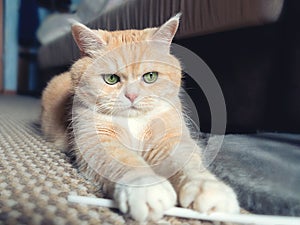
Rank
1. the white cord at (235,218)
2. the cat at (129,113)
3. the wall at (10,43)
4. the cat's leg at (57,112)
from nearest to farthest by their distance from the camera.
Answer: the white cord at (235,218), the cat at (129,113), the cat's leg at (57,112), the wall at (10,43)

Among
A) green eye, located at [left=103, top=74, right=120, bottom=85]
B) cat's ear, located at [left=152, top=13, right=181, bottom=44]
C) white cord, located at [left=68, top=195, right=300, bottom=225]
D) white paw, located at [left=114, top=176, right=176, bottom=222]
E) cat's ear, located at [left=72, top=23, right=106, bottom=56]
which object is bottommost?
white cord, located at [left=68, top=195, right=300, bottom=225]

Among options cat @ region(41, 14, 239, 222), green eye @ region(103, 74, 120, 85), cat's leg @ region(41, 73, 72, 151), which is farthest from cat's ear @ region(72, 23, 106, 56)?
cat's leg @ region(41, 73, 72, 151)

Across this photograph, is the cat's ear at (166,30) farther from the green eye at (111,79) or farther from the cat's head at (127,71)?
the green eye at (111,79)

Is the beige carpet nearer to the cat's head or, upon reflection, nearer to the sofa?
the cat's head

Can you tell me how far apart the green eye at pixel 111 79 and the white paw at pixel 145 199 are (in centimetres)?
41

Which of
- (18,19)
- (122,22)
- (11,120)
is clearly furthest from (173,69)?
(18,19)

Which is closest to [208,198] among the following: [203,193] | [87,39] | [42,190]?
[203,193]

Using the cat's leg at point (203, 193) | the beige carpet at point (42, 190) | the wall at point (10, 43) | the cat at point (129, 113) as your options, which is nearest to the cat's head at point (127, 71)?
the cat at point (129, 113)

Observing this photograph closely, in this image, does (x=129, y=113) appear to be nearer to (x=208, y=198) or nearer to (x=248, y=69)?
(x=208, y=198)

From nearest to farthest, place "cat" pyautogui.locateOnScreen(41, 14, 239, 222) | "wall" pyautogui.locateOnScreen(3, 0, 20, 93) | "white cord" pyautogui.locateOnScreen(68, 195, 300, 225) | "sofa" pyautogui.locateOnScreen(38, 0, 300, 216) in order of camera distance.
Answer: "white cord" pyautogui.locateOnScreen(68, 195, 300, 225) < "cat" pyautogui.locateOnScreen(41, 14, 239, 222) < "sofa" pyautogui.locateOnScreen(38, 0, 300, 216) < "wall" pyautogui.locateOnScreen(3, 0, 20, 93)

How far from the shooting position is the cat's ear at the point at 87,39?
951 millimetres

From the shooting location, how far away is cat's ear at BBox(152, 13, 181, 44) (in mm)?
935

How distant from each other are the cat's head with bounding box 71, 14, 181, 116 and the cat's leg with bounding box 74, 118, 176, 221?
8 cm

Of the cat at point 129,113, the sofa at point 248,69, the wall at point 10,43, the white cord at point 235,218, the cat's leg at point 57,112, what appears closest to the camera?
the white cord at point 235,218
